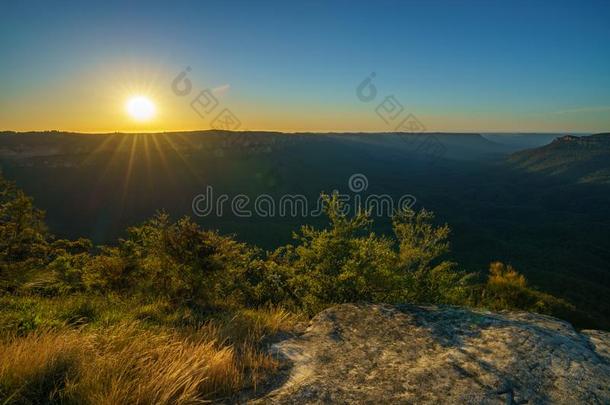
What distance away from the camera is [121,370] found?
9.75 feet

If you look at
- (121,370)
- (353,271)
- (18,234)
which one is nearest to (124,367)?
(121,370)

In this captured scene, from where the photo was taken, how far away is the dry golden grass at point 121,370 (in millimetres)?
2646

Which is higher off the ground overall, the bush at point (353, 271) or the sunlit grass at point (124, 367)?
the sunlit grass at point (124, 367)

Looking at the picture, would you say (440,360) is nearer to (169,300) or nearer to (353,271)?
(353,271)

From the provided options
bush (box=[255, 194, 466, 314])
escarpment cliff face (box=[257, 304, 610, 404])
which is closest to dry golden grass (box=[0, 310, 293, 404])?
escarpment cliff face (box=[257, 304, 610, 404])

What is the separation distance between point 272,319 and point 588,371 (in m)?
3.56

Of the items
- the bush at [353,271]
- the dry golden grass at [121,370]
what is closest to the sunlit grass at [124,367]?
the dry golden grass at [121,370]

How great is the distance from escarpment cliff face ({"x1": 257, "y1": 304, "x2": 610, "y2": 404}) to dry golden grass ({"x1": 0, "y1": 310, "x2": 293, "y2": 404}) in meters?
0.45

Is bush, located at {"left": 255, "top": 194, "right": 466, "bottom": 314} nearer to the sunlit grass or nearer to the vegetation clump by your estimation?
the vegetation clump

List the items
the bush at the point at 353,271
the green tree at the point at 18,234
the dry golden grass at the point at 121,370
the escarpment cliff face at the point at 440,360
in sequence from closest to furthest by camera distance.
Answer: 1. the dry golden grass at the point at 121,370
2. the escarpment cliff face at the point at 440,360
3. the bush at the point at 353,271
4. the green tree at the point at 18,234

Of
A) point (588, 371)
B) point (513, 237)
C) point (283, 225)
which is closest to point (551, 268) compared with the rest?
point (513, 237)

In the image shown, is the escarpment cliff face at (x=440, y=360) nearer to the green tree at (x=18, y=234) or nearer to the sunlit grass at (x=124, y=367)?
the sunlit grass at (x=124, y=367)

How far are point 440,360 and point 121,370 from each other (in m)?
3.03

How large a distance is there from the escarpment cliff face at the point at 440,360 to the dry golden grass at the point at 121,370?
450 millimetres
